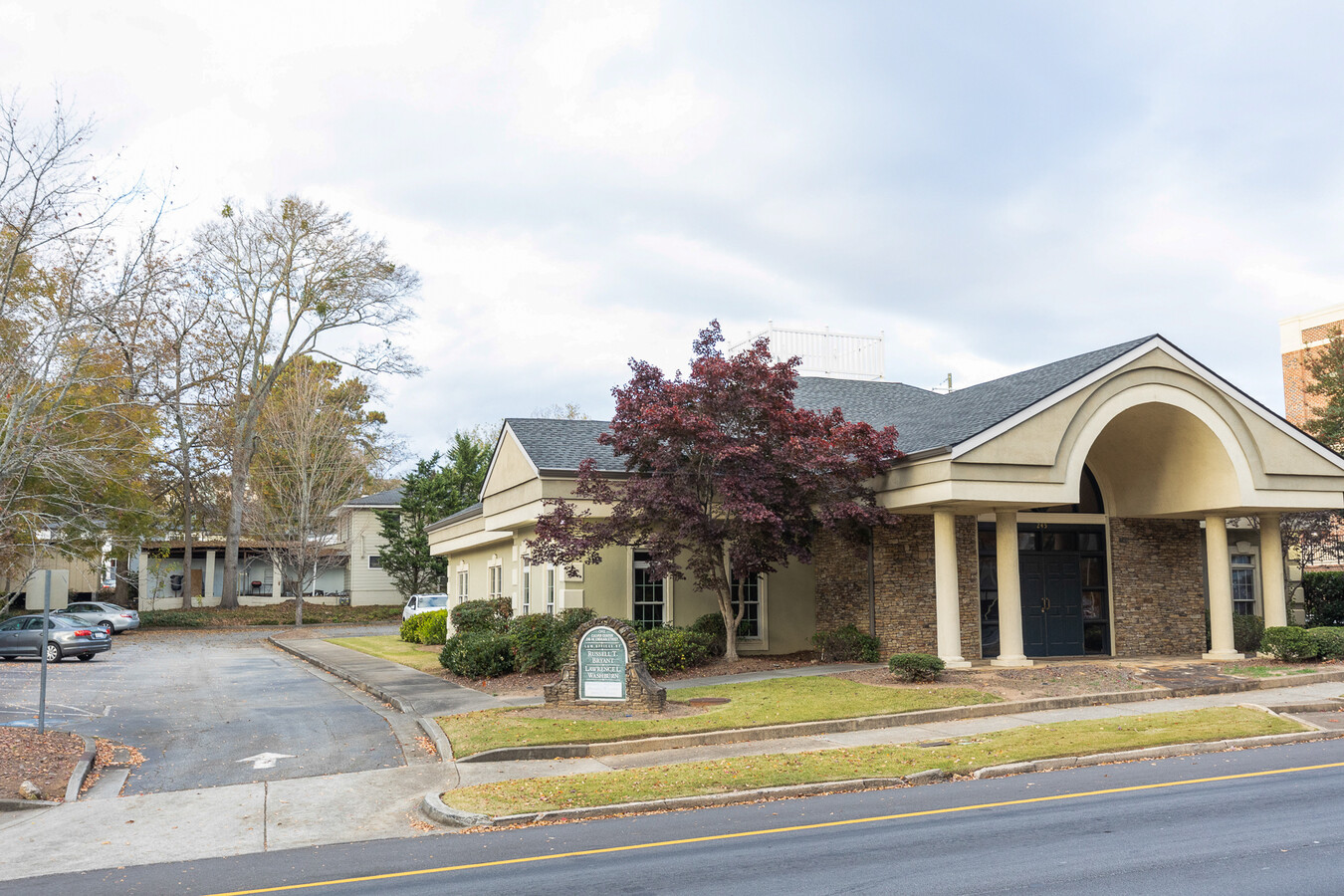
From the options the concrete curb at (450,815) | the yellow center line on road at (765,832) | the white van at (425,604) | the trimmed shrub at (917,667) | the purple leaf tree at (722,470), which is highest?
the purple leaf tree at (722,470)

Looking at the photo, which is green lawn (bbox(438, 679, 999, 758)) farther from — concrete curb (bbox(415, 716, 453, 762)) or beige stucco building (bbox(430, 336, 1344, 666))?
beige stucco building (bbox(430, 336, 1344, 666))

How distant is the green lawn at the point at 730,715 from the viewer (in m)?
14.3

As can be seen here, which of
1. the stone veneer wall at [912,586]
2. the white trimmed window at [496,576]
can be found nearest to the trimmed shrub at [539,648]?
the stone veneer wall at [912,586]

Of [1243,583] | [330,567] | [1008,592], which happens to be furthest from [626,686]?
[330,567]

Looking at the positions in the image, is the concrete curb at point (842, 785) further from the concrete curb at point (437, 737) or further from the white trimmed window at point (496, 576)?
the white trimmed window at point (496, 576)

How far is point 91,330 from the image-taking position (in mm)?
16484

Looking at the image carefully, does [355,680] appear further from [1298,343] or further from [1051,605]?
[1298,343]

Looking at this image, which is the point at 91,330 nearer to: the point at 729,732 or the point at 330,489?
the point at 729,732

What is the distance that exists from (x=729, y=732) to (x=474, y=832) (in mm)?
5037

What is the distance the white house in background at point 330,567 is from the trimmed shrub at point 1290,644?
44.5 meters

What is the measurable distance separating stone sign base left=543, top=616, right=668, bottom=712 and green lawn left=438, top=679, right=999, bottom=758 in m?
0.56

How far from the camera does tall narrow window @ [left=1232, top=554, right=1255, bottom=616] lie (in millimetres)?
26516

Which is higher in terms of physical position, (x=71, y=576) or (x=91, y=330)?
(x=91, y=330)

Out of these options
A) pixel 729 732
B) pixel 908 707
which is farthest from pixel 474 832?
pixel 908 707
